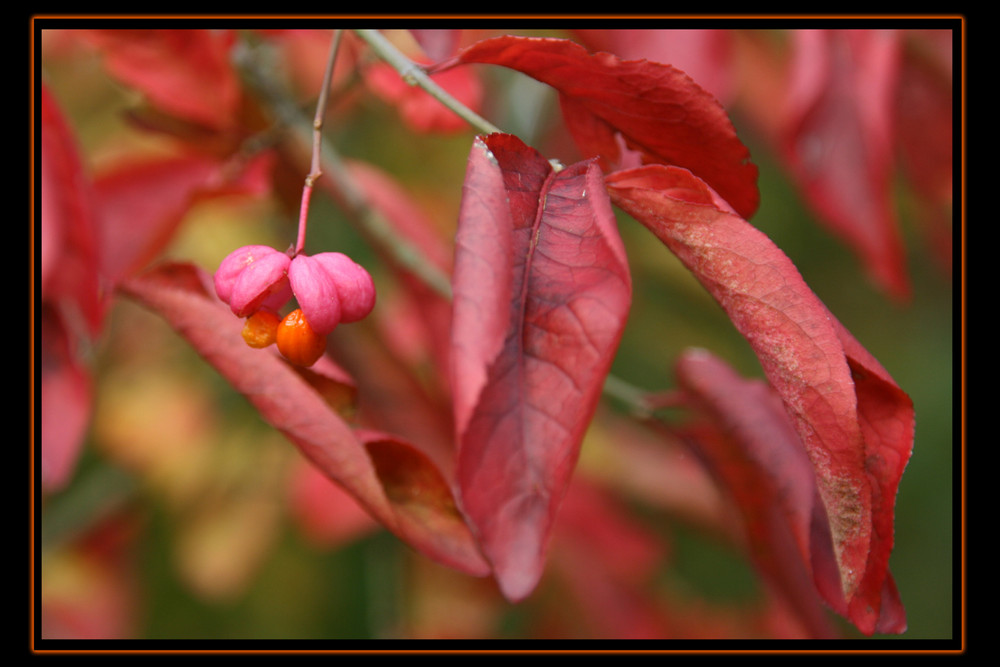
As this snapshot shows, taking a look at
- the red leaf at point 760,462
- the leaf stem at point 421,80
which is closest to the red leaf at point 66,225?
the leaf stem at point 421,80

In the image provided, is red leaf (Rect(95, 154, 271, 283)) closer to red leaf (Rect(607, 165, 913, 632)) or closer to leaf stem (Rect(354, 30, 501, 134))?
leaf stem (Rect(354, 30, 501, 134))

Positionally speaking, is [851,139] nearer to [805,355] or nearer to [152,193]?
[805,355]

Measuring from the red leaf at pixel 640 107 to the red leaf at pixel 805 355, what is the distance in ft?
0.20

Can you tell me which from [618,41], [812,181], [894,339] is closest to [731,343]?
[894,339]

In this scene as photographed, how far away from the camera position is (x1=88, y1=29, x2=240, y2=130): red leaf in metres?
0.81

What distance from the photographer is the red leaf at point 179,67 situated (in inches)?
31.8

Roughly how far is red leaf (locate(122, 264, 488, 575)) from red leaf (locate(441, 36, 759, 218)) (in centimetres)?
24

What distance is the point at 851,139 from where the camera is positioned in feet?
2.69

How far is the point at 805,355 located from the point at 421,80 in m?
0.29

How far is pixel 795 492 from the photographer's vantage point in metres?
0.63

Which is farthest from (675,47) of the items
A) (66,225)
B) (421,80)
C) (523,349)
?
(66,225)

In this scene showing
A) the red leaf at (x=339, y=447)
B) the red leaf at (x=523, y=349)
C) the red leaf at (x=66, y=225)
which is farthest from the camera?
the red leaf at (x=66, y=225)

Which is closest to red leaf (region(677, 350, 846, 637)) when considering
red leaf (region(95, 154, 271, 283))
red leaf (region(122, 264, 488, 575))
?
red leaf (region(122, 264, 488, 575))

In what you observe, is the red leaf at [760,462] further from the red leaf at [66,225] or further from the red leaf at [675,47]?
the red leaf at [66,225]
